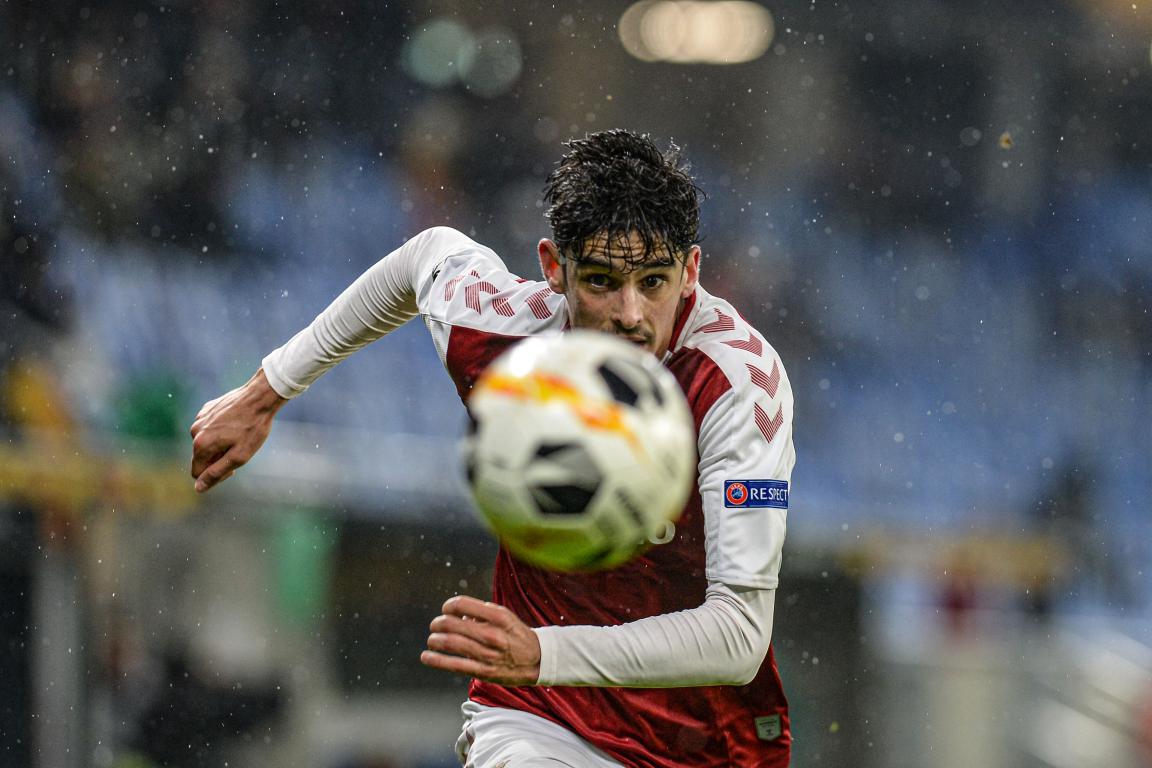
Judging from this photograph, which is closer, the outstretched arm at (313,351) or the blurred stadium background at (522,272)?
the outstretched arm at (313,351)

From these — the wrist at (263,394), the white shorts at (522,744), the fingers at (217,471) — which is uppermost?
the wrist at (263,394)

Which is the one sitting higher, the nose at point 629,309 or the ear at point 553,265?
the ear at point 553,265

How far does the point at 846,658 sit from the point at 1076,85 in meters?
4.53

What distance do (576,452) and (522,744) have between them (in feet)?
2.80

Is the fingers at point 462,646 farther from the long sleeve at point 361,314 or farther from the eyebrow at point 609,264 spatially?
the long sleeve at point 361,314

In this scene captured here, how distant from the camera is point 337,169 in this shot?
29.2 ft

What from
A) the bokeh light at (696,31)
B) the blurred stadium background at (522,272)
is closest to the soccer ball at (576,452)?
the blurred stadium background at (522,272)

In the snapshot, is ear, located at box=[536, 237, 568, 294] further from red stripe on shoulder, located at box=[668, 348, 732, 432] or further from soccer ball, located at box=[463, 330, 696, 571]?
soccer ball, located at box=[463, 330, 696, 571]

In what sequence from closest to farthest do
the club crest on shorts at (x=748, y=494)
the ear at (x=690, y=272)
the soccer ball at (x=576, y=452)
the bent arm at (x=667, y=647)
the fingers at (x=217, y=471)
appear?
1. the soccer ball at (x=576, y=452)
2. the bent arm at (x=667, y=647)
3. the club crest on shorts at (x=748, y=494)
4. the ear at (x=690, y=272)
5. the fingers at (x=217, y=471)

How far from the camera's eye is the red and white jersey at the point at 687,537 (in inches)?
97.4

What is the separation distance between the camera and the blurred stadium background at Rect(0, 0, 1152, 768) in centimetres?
719

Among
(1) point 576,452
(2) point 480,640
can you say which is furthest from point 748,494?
(2) point 480,640

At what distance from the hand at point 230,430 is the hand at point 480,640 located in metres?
0.99

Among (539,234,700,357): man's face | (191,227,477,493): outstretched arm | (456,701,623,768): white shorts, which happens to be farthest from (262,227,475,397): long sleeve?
(456,701,623,768): white shorts
